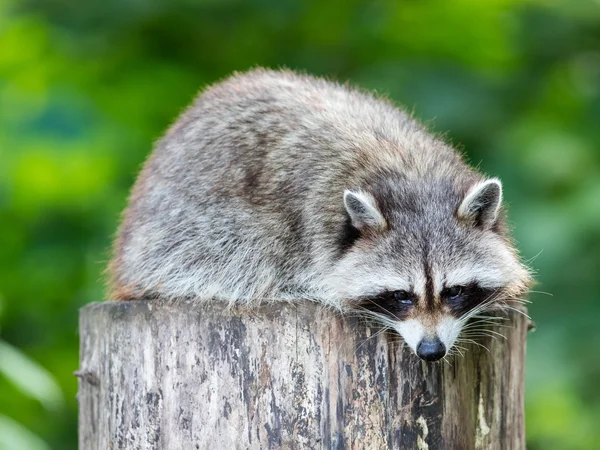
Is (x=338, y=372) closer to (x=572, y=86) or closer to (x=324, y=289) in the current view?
(x=324, y=289)

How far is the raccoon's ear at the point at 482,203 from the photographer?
530cm

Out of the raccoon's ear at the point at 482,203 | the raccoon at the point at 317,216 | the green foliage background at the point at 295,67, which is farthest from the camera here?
the green foliage background at the point at 295,67

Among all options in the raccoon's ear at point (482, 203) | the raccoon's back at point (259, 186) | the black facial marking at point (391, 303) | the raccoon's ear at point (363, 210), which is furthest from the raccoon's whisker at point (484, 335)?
the raccoon's back at point (259, 186)

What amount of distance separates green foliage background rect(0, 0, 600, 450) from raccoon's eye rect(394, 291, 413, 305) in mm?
3354

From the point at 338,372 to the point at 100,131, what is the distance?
4.87 metres

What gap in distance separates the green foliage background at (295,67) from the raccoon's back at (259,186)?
257 cm

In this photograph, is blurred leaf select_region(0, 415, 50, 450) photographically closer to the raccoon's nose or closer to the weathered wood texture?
the weathered wood texture

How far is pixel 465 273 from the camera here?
519 cm

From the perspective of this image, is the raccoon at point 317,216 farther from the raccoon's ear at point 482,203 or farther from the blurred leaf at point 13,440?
the blurred leaf at point 13,440

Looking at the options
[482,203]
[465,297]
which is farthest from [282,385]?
[482,203]

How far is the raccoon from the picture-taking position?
17.0 feet

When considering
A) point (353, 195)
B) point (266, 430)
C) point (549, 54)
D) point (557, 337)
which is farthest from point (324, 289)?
point (549, 54)

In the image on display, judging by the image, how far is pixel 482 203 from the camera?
17.6ft

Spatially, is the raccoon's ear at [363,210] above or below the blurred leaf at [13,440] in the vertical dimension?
above
